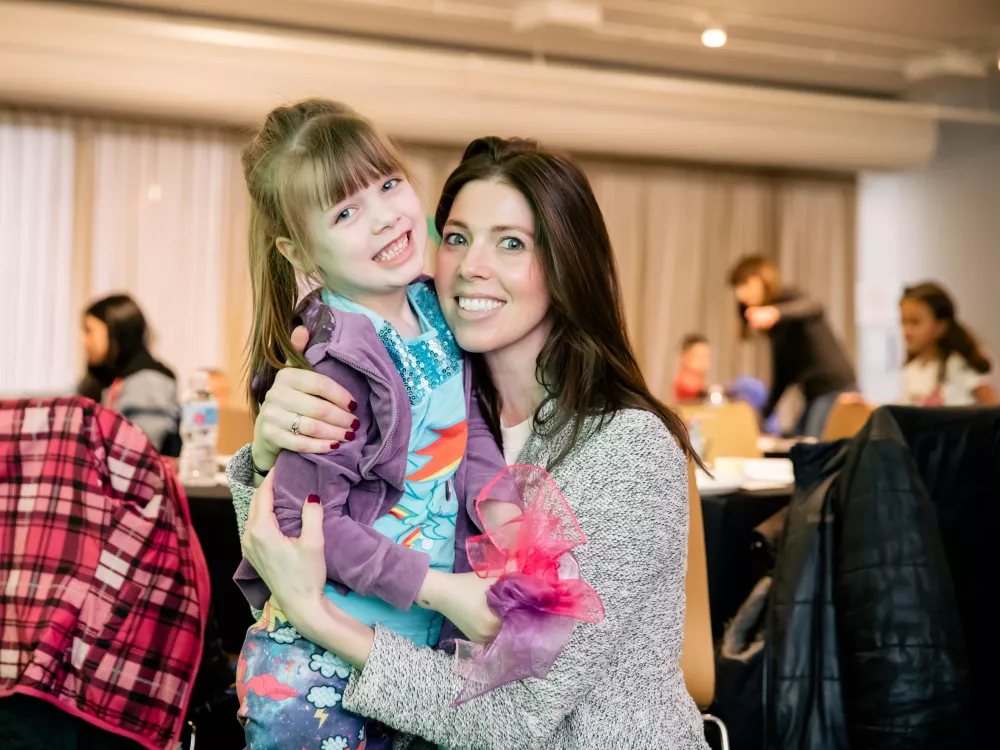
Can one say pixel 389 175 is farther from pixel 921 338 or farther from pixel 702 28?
pixel 702 28

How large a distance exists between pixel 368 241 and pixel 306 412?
27 centimetres

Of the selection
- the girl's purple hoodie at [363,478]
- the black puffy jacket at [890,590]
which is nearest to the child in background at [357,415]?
the girl's purple hoodie at [363,478]

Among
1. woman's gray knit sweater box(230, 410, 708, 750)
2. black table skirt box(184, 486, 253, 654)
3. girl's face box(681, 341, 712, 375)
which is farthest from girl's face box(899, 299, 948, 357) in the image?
woman's gray knit sweater box(230, 410, 708, 750)

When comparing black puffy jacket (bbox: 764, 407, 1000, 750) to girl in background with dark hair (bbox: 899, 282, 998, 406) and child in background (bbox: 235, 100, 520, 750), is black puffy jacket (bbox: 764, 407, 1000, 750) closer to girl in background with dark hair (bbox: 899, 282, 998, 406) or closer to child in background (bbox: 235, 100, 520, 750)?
child in background (bbox: 235, 100, 520, 750)

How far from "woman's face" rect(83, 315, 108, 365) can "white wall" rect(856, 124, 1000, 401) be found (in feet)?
23.5

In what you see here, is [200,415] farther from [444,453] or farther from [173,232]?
[173,232]

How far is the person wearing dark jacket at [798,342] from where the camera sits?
586 cm

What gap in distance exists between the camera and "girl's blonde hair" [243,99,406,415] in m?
1.40

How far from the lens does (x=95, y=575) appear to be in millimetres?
1782

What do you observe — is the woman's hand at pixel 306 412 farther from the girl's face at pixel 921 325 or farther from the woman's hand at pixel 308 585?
the girl's face at pixel 921 325

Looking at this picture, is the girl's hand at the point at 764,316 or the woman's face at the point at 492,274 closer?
the woman's face at the point at 492,274

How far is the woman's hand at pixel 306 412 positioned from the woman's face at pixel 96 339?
298cm

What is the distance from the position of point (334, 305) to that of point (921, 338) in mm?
4618

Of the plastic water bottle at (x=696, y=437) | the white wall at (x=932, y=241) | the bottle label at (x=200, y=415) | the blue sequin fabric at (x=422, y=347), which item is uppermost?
the white wall at (x=932, y=241)
